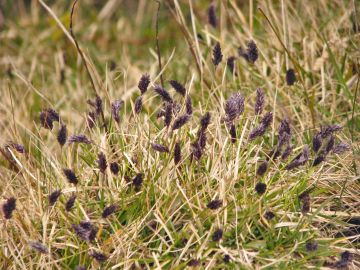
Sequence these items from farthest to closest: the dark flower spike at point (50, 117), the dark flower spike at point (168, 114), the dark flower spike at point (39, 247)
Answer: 1. the dark flower spike at point (50, 117)
2. the dark flower spike at point (168, 114)
3. the dark flower spike at point (39, 247)

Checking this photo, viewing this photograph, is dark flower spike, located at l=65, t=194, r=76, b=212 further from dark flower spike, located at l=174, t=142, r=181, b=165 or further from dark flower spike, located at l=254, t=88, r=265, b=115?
dark flower spike, located at l=254, t=88, r=265, b=115

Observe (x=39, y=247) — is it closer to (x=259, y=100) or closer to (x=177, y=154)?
(x=177, y=154)

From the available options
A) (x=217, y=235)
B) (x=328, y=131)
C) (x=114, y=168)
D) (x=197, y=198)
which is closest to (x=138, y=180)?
(x=114, y=168)

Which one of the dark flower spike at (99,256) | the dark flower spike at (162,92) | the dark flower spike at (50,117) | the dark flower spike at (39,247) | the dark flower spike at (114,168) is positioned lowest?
the dark flower spike at (99,256)

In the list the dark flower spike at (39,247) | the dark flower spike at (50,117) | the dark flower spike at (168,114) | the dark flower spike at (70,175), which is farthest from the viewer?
the dark flower spike at (50,117)

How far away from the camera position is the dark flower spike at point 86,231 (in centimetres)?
213

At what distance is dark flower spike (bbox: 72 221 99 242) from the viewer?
2.13 metres

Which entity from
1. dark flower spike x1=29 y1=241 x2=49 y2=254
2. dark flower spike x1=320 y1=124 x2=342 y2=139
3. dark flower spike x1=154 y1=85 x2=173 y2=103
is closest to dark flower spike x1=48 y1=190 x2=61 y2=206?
dark flower spike x1=29 y1=241 x2=49 y2=254

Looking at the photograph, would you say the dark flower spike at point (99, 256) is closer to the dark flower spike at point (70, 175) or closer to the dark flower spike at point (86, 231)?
the dark flower spike at point (86, 231)

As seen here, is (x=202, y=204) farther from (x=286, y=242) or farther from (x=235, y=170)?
(x=286, y=242)

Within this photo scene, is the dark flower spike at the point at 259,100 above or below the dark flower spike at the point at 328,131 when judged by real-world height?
above

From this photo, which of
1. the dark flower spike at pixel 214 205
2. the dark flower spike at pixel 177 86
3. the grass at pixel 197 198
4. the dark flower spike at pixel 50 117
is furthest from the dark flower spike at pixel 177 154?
the dark flower spike at pixel 50 117

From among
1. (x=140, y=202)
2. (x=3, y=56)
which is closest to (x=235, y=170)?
(x=140, y=202)

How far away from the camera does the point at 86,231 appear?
2.13 m
